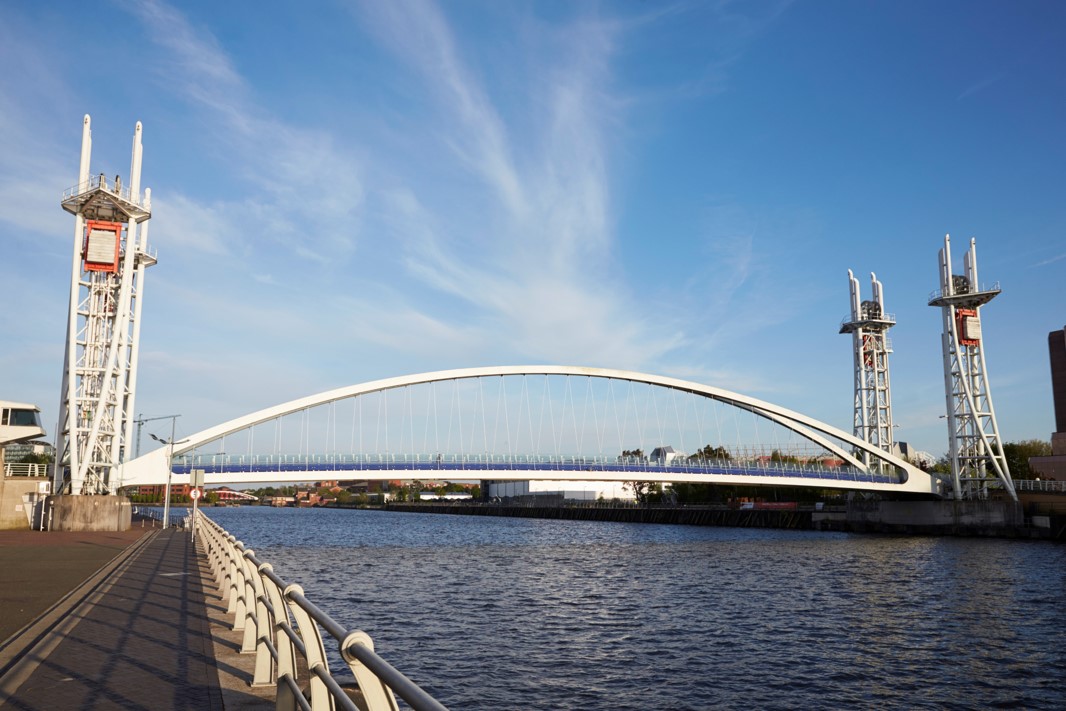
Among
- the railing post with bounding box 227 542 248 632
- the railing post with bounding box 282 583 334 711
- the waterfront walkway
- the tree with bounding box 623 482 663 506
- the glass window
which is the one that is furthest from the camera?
the tree with bounding box 623 482 663 506

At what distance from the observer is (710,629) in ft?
79.8

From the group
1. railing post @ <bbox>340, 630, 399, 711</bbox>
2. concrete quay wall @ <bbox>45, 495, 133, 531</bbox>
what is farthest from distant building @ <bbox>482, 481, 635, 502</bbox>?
railing post @ <bbox>340, 630, 399, 711</bbox>

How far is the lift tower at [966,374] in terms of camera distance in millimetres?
74375

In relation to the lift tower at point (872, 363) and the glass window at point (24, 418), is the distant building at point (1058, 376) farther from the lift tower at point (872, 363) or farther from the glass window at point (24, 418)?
the glass window at point (24, 418)

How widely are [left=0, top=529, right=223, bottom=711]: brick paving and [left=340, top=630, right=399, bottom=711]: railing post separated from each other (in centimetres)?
426

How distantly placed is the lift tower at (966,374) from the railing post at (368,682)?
80362 millimetres

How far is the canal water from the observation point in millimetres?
17125

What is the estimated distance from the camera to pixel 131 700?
25.9 feet

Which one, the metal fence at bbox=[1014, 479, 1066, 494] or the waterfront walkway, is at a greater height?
the metal fence at bbox=[1014, 479, 1066, 494]

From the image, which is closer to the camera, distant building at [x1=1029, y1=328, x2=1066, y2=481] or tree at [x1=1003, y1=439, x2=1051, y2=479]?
tree at [x1=1003, y1=439, x2=1051, y2=479]

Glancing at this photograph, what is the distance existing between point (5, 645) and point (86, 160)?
164 feet

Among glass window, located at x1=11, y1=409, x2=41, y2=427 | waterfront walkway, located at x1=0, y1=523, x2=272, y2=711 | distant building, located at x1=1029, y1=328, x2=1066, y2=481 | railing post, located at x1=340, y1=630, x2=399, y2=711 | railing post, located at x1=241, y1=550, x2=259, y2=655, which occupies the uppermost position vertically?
distant building, located at x1=1029, y1=328, x2=1066, y2=481

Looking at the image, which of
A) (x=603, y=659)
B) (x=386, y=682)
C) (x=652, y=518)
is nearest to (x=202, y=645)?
(x=386, y=682)

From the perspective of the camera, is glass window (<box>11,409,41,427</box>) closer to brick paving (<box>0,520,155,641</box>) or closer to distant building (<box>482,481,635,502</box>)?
brick paving (<box>0,520,155,641</box>)
